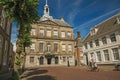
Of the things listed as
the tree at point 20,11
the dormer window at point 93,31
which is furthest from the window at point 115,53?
the tree at point 20,11

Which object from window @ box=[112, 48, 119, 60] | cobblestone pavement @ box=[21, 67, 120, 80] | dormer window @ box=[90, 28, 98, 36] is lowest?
cobblestone pavement @ box=[21, 67, 120, 80]

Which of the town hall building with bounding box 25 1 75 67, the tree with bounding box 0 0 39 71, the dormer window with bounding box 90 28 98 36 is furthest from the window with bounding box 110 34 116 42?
the tree with bounding box 0 0 39 71

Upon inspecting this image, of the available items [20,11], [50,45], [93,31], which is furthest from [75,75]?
[50,45]

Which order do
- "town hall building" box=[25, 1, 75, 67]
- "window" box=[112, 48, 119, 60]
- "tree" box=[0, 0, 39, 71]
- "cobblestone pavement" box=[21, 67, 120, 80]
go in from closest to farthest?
"cobblestone pavement" box=[21, 67, 120, 80], "tree" box=[0, 0, 39, 71], "window" box=[112, 48, 119, 60], "town hall building" box=[25, 1, 75, 67]

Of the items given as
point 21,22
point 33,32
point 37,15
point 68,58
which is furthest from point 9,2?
point 68,58

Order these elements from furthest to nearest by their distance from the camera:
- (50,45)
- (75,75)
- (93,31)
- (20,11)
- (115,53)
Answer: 1. (50,45)
2. (93,31)
3. (115,53)
4. (75,75)
5. (20,11)

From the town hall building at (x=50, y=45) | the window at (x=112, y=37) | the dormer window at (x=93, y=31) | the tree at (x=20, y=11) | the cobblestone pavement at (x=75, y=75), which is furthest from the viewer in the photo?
the town hall building at (x=50, y=45)

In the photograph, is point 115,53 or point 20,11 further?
point 115,53

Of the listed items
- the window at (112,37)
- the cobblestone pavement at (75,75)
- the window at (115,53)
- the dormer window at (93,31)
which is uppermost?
the dormer window at (93,31)

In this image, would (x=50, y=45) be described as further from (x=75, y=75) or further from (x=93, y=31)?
(x=75, y=75)

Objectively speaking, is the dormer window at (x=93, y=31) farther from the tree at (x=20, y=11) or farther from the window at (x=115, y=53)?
the tree at (x=20, y=11)

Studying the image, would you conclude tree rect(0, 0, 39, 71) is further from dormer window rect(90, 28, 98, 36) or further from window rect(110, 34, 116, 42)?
dormer window rect(90, 28, 98, 36)

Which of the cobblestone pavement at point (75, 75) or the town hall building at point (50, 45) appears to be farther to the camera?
the town hall building at point (50, 45)

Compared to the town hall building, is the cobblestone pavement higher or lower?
lower
